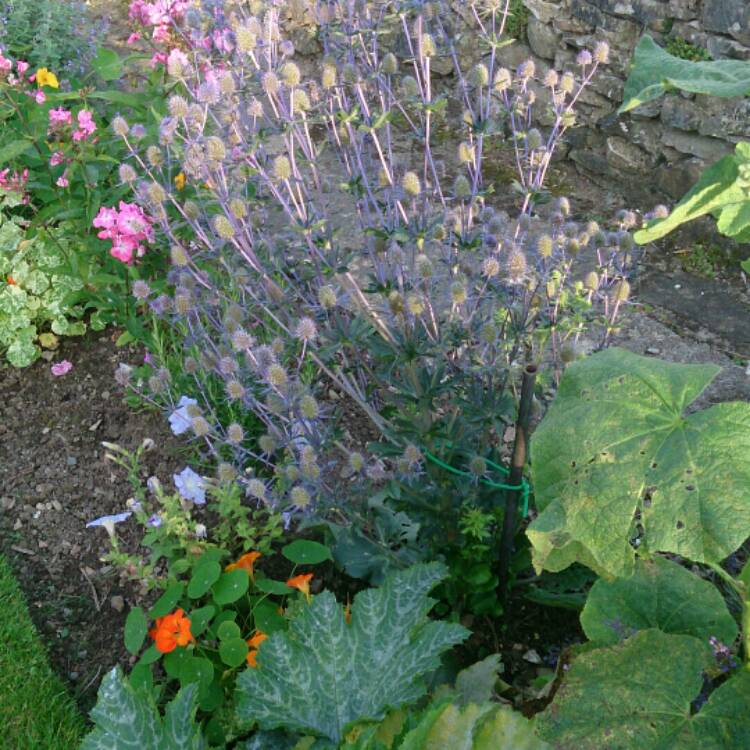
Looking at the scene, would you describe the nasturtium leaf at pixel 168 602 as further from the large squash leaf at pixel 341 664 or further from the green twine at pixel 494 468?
the green twine at pixel 494 468

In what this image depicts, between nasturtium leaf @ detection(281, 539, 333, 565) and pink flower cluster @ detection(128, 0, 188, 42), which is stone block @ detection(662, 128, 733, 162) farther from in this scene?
nasturtium leaf @ detection(281, 539, 333, 565)

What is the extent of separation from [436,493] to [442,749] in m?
1.09

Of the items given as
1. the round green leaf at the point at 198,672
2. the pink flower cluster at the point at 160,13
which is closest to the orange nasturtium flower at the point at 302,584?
the round green leaf at the point at 198,672

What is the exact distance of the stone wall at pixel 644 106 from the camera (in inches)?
158

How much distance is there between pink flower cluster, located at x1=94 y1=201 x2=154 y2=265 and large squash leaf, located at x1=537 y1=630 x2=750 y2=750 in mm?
2293

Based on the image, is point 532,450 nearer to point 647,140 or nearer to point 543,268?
point 543,268

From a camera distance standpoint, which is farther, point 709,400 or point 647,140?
point 647,140

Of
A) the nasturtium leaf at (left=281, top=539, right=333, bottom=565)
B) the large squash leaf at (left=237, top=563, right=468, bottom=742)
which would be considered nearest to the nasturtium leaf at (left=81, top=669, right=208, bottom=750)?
the large squash leaf at (left=237, top=563, right=468, bottom=742)

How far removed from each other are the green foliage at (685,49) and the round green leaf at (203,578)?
10.2 feet

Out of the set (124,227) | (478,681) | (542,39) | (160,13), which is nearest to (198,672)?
(478,681)

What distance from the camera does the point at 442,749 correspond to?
127cm

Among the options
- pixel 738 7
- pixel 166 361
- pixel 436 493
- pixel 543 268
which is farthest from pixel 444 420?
pixel 738 7

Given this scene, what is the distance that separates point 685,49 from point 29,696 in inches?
146

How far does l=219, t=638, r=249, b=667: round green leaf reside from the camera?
86.4 inches
